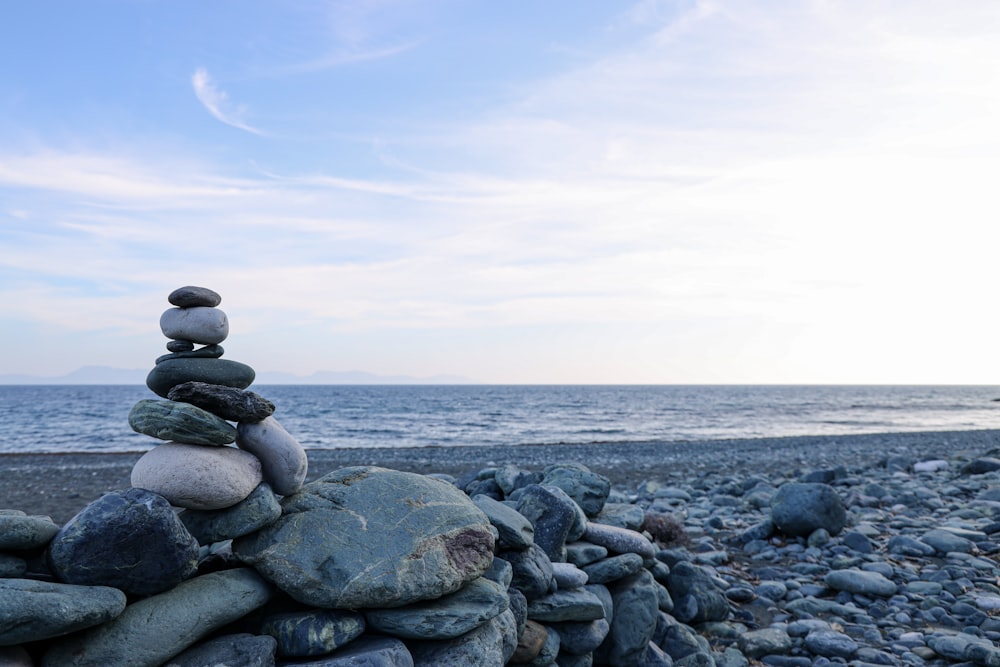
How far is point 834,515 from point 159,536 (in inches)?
423

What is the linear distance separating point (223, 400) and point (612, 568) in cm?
437

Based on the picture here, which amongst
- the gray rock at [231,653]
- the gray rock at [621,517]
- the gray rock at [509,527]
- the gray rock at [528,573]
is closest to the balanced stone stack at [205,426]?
the gray rock at [231,653]

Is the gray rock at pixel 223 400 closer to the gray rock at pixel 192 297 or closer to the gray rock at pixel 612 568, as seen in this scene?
the gray rock at pixel 192 297

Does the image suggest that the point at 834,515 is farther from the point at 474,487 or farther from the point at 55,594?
the point at 55,594

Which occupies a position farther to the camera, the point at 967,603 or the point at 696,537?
the point at 696,537

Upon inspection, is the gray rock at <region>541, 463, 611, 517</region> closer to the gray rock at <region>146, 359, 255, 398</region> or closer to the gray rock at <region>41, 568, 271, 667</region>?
the gray rock at <region>146, 359, 255, 398</region>

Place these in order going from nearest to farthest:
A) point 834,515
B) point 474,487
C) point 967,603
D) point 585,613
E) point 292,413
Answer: point 585,613 < point 967,603 < point 474,487 < point 834,515 < point 292,413

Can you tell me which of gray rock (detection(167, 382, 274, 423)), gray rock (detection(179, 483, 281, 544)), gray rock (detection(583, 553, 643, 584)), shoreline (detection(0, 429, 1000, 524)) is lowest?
shoreline (detection(0, 429, 1000, 524))

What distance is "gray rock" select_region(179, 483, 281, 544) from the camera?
521 centimetres

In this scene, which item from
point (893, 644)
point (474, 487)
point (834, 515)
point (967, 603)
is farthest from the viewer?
point (834, 515)

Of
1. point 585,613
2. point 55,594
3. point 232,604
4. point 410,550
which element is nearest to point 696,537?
point 585,613

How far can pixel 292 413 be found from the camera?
203ft

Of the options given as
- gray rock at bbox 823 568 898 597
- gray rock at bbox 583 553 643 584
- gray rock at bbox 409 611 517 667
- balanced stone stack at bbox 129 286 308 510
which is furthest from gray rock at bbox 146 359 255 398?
gray rock at bbox 823 568 898 597

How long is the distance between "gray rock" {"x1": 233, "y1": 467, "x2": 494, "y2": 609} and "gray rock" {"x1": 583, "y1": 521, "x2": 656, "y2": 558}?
2238mm
